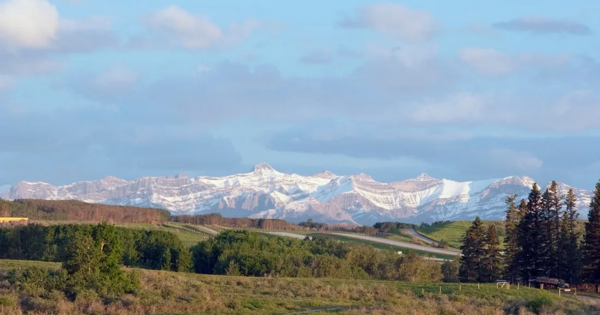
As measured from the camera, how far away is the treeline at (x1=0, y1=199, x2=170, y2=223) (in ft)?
530

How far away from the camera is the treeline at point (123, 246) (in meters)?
81.6

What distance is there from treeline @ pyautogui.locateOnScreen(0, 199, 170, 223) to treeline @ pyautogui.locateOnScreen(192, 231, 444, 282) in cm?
7565

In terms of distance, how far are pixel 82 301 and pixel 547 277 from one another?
1951 inches

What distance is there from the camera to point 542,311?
152 ft

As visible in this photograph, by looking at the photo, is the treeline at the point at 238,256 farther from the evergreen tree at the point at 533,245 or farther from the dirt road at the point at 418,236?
the dirt road at the point at 418,236

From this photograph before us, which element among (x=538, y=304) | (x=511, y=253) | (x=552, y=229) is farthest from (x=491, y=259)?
(x=538, y=304)

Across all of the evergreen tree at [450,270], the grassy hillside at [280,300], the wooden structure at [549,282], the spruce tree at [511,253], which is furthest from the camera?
the evergreen tree at [450,270]

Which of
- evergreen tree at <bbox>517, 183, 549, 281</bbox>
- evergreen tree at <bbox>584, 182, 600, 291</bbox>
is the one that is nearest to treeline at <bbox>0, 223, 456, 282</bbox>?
evergreen tree at <bbox>517, 183, 549, 281</bbox>

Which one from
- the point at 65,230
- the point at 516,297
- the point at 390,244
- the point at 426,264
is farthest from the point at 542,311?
the point at 390,244

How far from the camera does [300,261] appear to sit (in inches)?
3243

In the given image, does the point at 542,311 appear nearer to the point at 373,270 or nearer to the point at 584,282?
the point at 584,282

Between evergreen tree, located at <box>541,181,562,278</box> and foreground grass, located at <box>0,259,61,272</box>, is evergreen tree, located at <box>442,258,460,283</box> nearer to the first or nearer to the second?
evergreen tree, located at <box>541,181,562,278</box>

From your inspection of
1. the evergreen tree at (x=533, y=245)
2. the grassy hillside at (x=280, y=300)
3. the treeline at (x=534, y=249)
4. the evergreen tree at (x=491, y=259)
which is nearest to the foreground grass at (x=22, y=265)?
the grassy hillside at (x=280, y=300)

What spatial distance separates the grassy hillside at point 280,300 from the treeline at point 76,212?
106 metres
